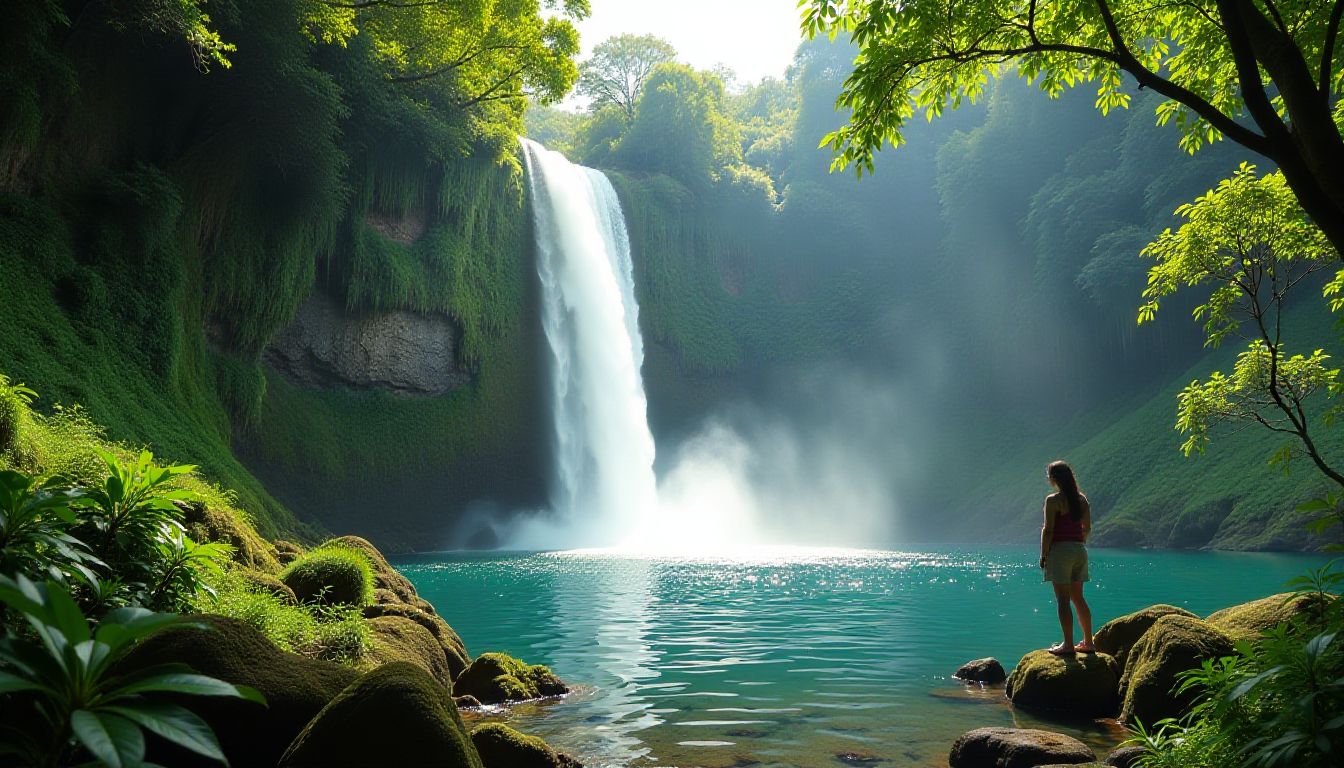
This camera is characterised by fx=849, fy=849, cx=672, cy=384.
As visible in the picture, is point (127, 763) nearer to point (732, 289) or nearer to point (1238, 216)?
point (1238, 216)

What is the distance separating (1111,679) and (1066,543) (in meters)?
1.19

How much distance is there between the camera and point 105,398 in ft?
50.8

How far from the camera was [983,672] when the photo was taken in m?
8.24

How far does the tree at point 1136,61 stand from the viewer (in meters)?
3.45

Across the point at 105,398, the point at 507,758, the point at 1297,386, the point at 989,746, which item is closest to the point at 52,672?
the point at 507,758

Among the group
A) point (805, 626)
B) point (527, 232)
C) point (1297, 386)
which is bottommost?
point (805, 626)

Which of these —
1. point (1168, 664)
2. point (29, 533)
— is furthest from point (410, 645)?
point (1168, 664)

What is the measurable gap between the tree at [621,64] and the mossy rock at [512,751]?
56.3m

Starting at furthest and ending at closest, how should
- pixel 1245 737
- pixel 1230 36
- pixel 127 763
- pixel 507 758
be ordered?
1. pixel 507 758
2. pixel 1230 36
3. pixel 1245 737
4. pixel 127 763

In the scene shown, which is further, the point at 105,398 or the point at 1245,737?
the point at 105,398

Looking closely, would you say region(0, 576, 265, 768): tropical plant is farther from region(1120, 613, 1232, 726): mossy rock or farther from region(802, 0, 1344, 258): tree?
region(1120, 613, 1232, 726): mossy rock

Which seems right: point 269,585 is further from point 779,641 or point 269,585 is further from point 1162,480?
point 1162,480

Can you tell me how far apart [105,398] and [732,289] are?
120ft

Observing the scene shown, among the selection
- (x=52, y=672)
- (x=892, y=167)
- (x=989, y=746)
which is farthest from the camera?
(x=892, y=167)
